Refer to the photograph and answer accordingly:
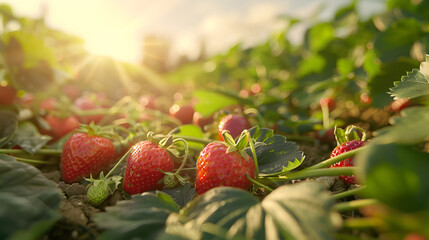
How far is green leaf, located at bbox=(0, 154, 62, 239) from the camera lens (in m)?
0.54

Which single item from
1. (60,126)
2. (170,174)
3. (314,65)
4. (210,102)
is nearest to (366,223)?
(170,174)

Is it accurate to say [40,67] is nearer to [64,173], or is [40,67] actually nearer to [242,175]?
[64,173]

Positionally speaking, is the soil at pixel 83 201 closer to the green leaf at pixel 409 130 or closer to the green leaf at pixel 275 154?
the green leaf at pixel 275 154

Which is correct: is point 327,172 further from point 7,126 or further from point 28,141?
point 7,126

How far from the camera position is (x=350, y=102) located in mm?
2107

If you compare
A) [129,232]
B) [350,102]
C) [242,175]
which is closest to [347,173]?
[242,175]

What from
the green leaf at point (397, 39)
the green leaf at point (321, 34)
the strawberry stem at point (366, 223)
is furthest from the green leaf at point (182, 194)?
the green leaf at point (321, 34)

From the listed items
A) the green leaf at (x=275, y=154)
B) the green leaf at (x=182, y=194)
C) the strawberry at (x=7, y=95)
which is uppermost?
the strawberry at (x=7, y=95)

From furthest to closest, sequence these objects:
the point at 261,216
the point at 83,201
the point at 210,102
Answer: the point at 210,102 < the point at 83,201 < the point at 261,216

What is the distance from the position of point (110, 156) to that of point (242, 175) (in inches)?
22.8

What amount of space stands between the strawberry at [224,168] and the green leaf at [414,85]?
1.44 feet

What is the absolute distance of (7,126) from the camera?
4.10 feet

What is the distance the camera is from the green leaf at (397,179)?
0.44m

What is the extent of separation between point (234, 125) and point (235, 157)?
38 cm
